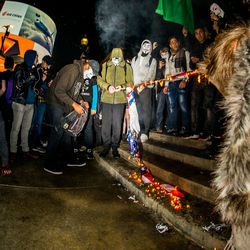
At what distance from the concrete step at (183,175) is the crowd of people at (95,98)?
0.84 meters

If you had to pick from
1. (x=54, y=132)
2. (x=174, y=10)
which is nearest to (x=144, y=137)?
(x=54, y=132)

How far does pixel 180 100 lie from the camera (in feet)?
16.1

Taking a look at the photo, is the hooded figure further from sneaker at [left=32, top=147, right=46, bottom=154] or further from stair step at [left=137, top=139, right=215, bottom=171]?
sneaker at [left=32, top=147, right=46, bottom=154]

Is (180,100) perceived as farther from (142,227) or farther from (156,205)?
(142,227)

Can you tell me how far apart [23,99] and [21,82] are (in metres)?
0.38

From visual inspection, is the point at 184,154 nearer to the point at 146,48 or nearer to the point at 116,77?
the point at 116,77

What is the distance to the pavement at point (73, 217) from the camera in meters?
1.79

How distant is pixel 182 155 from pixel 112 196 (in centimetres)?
157

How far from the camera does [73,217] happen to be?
2193 millimetres

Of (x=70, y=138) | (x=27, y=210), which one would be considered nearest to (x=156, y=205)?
(x=27, y=210)

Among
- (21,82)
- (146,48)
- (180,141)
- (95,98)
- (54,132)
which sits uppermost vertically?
(146,48)

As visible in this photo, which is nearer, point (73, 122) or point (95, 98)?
point (73, 122)

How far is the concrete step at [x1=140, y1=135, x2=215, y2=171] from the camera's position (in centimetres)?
307

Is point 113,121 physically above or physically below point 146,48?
below
